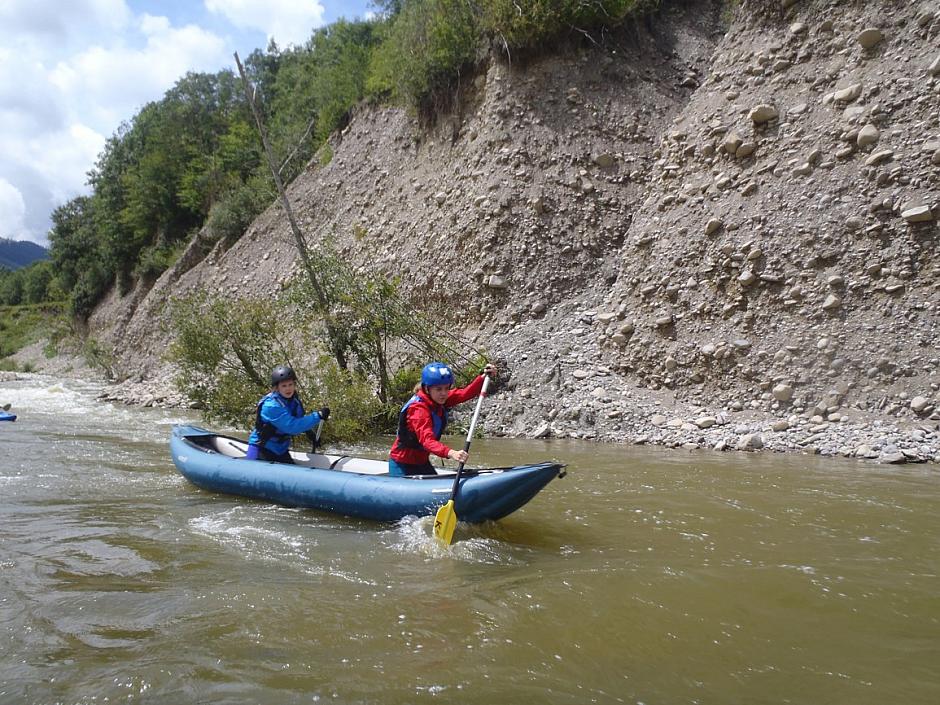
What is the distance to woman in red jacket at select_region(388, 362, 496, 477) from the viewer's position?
4.98 m

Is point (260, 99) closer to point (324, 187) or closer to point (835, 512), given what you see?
point (324, 187)

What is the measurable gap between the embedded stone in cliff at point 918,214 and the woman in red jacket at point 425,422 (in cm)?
620

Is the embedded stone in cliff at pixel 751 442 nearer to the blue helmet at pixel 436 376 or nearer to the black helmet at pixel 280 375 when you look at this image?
the blue helmet at pixel 436 376

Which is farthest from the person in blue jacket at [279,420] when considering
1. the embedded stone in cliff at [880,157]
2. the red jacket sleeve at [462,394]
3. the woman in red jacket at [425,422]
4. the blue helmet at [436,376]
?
the embedded stone in cliff at [880,157]

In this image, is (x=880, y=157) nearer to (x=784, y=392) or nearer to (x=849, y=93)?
(x=849, y=93)

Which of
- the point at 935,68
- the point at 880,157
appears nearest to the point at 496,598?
the point at 880,157

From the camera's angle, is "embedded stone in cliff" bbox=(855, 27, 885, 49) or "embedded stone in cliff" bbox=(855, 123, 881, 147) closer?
"embedded stone in cliff" bbox=(855, 123, 881, 147)

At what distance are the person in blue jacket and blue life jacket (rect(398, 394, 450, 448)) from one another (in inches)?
45.4

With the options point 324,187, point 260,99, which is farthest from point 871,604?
point 260,99

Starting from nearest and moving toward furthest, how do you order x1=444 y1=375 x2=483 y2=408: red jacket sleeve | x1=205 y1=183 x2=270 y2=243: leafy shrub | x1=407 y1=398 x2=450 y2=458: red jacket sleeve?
1. x1=407 y1=398 x2=450 y2=458: red jacket sleeve
2. x1=444 y1=375 x2=483 y2=408: red jacket sleeve
3. x1=205 y1=183 x2=270 y2=243: leafy shrub

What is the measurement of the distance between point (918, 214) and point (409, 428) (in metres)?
6.99

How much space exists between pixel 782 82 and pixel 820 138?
153 centimetres

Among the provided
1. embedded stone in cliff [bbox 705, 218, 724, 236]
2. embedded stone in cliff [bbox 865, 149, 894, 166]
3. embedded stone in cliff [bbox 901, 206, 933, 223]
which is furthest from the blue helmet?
embedded stone in cliff [bbox 865, 149, 894, 166]

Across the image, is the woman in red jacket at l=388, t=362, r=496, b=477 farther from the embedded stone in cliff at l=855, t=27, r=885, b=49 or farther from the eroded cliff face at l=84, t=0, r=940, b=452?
the embedded stone in cliff at l=855, t=27, r=885, b=49
